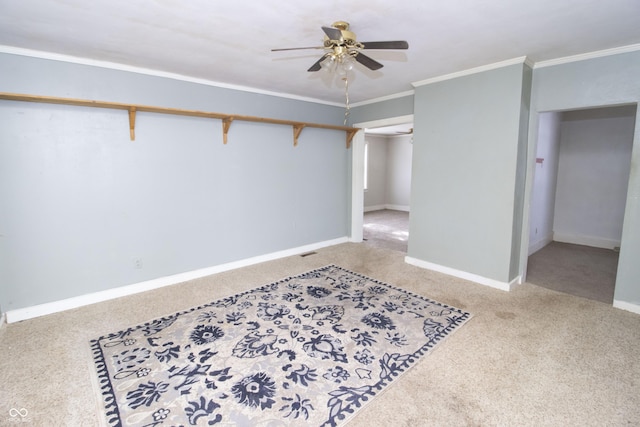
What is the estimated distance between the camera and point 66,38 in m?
2.54

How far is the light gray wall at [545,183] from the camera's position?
4902 millimetres

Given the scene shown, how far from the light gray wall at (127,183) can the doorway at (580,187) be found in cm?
407

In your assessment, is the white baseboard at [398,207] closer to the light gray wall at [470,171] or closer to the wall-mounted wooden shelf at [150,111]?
the light gray wall at [470,171]

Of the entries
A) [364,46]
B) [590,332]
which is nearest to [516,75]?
[364,46]

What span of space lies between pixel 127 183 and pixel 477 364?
3762 mm

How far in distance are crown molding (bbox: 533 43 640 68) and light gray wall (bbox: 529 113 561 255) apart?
5.87 feet

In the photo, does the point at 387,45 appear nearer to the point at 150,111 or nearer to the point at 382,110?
the point at 150,111

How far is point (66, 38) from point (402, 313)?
385cm

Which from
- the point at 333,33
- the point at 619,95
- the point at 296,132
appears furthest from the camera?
the point at 296,132

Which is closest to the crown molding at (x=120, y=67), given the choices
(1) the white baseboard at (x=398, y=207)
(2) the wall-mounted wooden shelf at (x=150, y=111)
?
(2) the wall-mounted wooden shelf at (x=150, y=111)

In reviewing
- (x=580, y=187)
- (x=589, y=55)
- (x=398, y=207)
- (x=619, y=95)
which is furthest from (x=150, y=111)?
(x=398, y=207)
